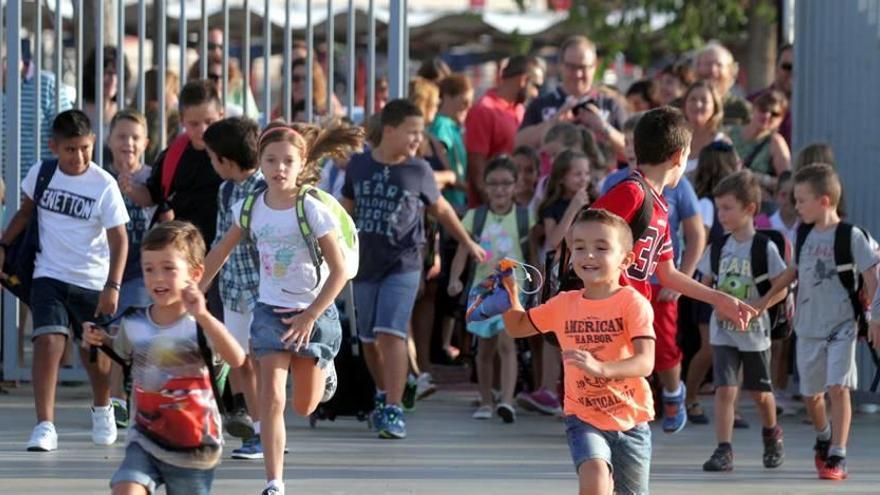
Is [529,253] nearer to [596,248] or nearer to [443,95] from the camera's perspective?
[443,95]

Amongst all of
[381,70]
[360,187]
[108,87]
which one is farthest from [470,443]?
[381,70]

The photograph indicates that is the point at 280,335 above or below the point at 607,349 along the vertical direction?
below

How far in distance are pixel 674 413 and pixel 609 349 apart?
3.18 m

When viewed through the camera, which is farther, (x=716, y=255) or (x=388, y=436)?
(x=388, y=436)

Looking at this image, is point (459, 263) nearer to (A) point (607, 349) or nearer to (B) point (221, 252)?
(B) point (221, 252)

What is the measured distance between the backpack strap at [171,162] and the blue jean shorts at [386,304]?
117 cm

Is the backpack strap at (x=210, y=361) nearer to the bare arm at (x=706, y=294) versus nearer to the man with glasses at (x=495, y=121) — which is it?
the bare arm at (x=706, y=294)

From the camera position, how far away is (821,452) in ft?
29.3

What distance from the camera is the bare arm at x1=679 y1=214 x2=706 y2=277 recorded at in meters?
9.41

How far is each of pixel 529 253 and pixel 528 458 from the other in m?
1.93

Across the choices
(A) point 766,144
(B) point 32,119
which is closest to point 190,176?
(B) point 32,119

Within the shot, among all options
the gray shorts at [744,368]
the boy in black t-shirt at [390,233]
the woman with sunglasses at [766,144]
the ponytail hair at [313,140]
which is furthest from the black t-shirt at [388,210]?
the woman with sunglasses at [766,144]

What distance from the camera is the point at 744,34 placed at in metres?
25.1

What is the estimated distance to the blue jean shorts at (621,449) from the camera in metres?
6.59
